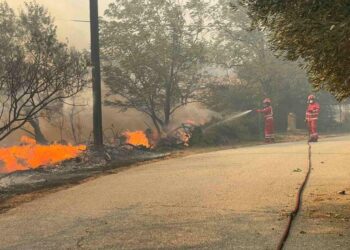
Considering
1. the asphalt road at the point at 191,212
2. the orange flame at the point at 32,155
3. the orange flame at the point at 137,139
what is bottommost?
the asphalt road at the point at 191,212

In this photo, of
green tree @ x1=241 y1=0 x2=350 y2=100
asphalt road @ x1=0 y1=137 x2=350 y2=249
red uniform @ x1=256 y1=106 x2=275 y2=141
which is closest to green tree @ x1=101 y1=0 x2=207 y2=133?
red uniform @ x1=256 y1=106 x2=275 y2=141

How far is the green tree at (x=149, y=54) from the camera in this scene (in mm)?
21500

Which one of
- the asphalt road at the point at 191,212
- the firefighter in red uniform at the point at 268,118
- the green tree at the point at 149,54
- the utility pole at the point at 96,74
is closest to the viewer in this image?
the asphalt road at the point at 191,212

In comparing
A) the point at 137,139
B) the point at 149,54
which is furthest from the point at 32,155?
the point at 149,54

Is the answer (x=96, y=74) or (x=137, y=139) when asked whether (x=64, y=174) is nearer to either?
(x=96, y=74)

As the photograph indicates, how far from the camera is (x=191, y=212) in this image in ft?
22.8

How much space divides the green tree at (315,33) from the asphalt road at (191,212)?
1.87 m

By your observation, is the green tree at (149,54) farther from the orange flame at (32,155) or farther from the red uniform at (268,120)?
the orange flame at (32,155)

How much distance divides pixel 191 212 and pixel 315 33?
2929 mm

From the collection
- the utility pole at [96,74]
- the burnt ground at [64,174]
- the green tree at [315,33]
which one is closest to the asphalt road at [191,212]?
the burnt ground at [64,174]

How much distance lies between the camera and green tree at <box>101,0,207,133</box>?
→ 70.5 feet

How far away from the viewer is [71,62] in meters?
13.1

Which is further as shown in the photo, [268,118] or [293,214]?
[268,118]

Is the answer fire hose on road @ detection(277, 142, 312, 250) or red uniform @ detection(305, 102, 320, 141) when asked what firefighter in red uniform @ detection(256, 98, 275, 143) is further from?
fire hose on road @ detection(277, 142, 312, 250)
